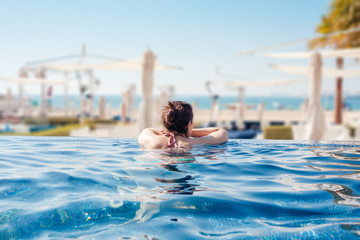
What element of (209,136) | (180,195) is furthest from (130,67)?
(180,195)

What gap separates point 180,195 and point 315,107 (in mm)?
6988

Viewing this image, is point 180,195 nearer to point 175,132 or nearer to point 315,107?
point 175,132

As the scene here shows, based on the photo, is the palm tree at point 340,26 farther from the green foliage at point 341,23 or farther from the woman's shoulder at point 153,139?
the woman's shoulder at point 153,139

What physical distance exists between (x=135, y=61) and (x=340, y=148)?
10.3 meters

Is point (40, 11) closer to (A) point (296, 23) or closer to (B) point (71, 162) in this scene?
(A) point (296, 23)

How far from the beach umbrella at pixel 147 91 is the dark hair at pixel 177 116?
477cm

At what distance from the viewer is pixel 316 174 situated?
3.26m

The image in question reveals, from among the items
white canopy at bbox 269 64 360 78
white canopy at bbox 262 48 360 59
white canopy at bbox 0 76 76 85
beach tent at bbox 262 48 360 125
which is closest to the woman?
white canopy at bbox 262 48 360 59

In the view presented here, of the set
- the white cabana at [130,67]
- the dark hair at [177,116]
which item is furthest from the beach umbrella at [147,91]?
the dark hair at [177,116]

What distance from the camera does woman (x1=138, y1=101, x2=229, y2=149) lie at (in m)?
4.03

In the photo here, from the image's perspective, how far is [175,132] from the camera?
4168mm

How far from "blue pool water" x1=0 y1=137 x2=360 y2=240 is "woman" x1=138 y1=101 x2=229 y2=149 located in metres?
0.13

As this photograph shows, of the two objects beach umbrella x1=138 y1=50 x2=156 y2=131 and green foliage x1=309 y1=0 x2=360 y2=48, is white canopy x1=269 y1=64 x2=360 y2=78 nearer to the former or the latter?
green foliage x1=309 y1=0 x2=360 y2=48

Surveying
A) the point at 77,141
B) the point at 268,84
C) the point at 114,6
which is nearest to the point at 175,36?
the point at 114,6
